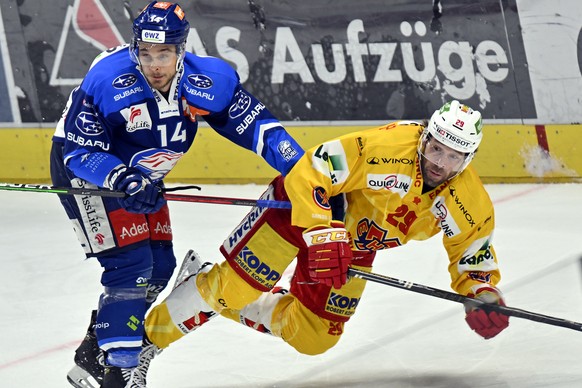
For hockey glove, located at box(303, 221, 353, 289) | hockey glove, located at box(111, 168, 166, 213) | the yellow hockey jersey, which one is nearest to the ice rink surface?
the yellow hockey jersey

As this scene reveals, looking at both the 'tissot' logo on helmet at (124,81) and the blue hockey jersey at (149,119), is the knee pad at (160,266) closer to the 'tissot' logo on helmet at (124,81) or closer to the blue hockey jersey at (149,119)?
the blue hockey jersey at (149,119)

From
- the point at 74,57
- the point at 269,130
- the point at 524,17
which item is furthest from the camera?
the point at 74,57

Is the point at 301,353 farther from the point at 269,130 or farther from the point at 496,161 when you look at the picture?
the point at 496,161

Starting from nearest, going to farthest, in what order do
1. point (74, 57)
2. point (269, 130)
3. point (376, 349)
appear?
point (269, 130) < point (376, 349) < point (74, 57)

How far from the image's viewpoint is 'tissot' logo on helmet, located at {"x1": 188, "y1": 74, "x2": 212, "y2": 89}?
359cm

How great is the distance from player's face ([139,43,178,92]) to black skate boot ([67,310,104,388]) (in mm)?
897

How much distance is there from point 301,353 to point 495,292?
77cm

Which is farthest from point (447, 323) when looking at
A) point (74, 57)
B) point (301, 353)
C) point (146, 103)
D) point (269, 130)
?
point (74, 57)

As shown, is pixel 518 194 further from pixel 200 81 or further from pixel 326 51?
pixel 200 81

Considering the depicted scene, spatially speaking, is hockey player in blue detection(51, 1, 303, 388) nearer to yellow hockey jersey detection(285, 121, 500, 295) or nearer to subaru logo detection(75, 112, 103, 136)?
subaru logo detection(75, 112, 103, 136)

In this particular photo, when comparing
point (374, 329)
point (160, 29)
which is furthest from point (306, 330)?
point (160, 29)

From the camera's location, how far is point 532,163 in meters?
→ 6.05

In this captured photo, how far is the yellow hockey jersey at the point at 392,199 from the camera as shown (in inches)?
135

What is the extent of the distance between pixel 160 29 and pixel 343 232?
840 mm
